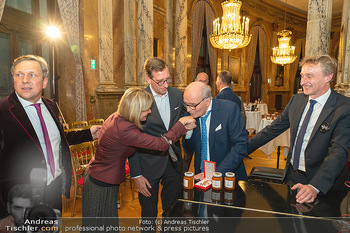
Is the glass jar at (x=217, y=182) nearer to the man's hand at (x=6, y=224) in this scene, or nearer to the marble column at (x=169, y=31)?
the man's hand at (x=6, y=224)

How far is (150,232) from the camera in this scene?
217 cm

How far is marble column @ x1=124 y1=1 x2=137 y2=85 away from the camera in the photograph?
627cm

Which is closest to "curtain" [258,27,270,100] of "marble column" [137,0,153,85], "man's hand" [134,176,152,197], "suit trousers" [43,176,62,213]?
"marble column" [137,0,153,85]

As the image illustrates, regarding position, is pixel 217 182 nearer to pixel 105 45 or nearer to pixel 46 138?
pixel 46 138

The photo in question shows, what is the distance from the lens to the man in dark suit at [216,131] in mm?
2008

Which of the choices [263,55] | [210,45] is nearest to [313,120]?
[210,45]

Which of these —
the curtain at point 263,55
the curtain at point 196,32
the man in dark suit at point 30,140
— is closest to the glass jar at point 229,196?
the man in dark suit at point 30,140

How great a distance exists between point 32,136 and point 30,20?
4374 millimetres

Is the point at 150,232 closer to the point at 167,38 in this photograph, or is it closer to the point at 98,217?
the point at 98,217

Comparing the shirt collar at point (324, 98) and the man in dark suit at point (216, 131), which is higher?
the shirt collar at point (324, 98)

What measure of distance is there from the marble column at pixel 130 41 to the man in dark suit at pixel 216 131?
4.62m

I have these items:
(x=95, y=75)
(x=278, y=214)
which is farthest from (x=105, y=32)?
(x=278, y=214)

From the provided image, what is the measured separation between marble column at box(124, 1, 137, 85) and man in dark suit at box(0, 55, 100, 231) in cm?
471

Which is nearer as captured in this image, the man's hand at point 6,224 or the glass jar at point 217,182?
the man's hand at point 6,224
